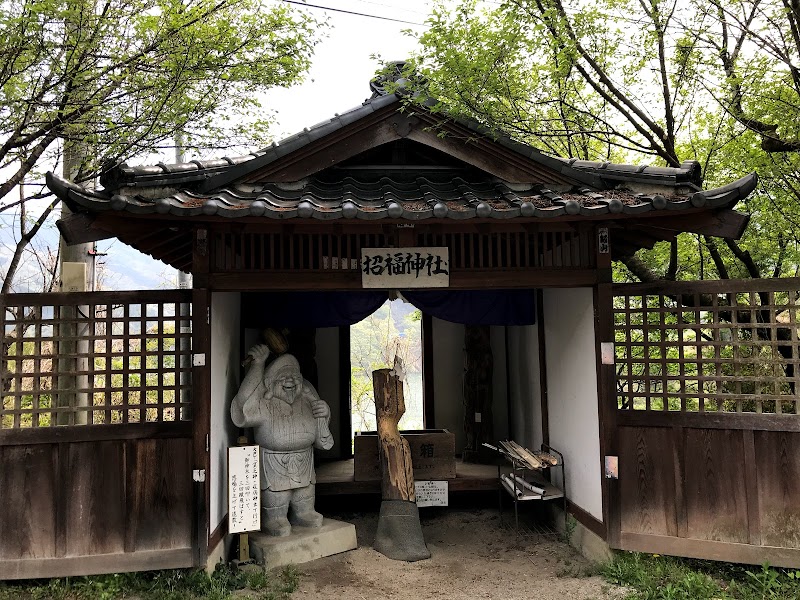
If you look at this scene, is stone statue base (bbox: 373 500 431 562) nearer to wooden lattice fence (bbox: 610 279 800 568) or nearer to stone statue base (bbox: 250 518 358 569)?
stone statue base (bbox: 250 518 358 569)

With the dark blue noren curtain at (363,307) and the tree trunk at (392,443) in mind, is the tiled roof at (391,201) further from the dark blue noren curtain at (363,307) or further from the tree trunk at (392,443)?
the tree trunk at (392,443)

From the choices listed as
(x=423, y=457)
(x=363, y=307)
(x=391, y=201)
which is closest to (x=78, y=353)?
(x=363, y=307)

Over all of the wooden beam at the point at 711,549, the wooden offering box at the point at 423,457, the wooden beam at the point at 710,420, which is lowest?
the wooden beam at the point at 711,549

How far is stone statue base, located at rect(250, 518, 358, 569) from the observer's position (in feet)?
19.5

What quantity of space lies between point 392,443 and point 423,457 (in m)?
0.93

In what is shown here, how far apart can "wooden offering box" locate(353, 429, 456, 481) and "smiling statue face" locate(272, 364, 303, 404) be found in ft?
5.40

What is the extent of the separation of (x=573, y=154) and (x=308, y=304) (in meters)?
5.71

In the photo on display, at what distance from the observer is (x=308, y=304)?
7.59m

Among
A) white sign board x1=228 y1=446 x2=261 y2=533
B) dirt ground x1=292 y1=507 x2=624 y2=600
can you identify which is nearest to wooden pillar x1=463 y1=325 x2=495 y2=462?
dirt ground x1=292 y1=507 x2=624 y2=600

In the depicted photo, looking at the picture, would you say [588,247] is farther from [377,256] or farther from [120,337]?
[120,337]

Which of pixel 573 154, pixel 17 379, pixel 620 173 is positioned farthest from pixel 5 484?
pixel 573 154

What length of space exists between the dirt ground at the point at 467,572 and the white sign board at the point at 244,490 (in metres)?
0.79

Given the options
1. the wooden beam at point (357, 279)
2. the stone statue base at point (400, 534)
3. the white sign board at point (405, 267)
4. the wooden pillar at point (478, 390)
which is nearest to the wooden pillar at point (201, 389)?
the wooden beam at point (357, 279)

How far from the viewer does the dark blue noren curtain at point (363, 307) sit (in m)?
7.39
